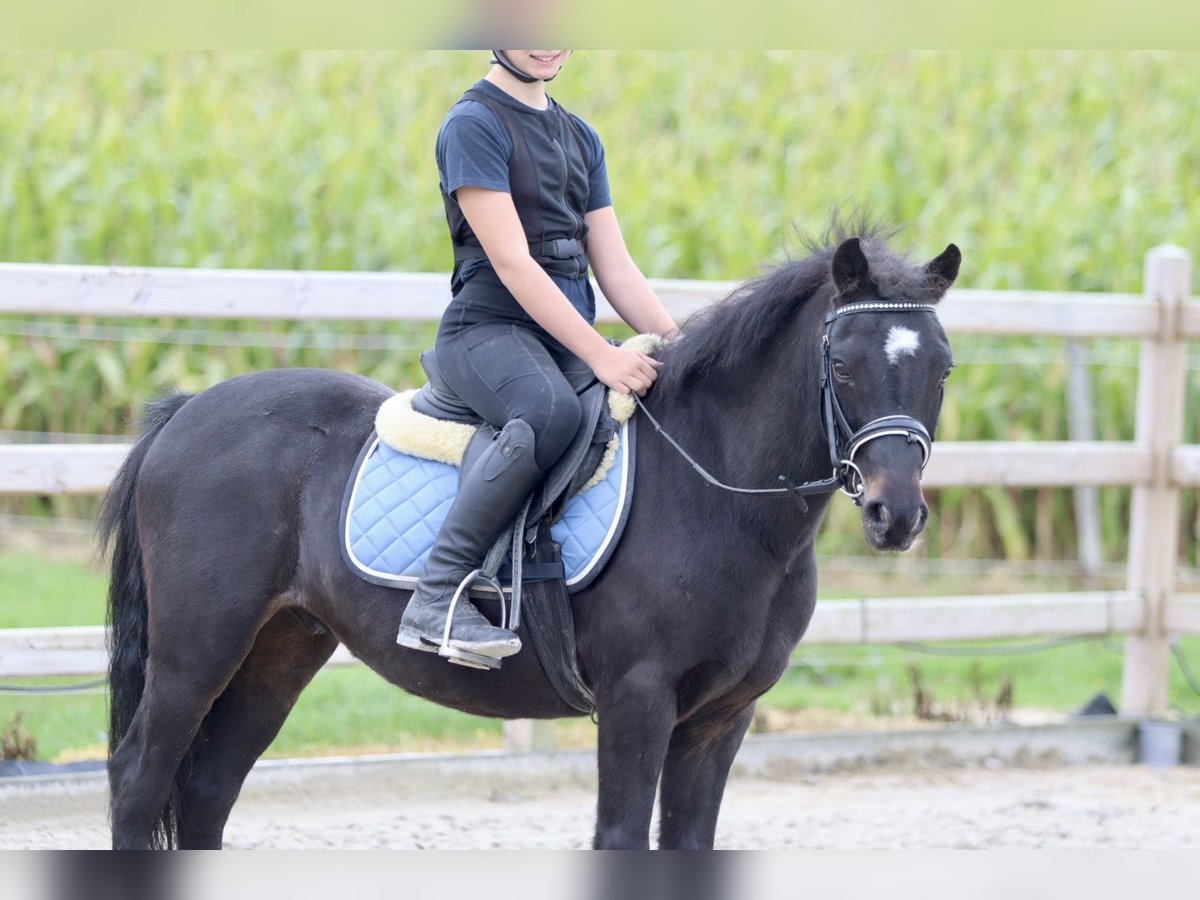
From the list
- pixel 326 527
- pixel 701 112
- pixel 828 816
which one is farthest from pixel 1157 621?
pixel 701 112

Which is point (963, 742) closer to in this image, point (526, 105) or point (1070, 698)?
point (1070, 698)

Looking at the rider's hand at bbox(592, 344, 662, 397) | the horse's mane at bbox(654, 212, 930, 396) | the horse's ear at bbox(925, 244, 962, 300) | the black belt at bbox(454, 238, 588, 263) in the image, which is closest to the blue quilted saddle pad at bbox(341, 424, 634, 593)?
the rider's hand at bbox(592, 344, 662, 397)

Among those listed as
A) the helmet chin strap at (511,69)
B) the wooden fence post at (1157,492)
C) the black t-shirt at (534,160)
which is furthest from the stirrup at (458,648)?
the wooden fence post at (1157,492)

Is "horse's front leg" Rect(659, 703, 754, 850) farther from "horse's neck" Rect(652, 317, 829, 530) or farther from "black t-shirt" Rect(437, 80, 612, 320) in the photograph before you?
"black t-shirt" Rect(437, 80, 612, 320)

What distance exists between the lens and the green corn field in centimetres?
884

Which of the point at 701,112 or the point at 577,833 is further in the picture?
the point at 701,112

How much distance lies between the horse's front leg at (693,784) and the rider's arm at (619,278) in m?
1.05

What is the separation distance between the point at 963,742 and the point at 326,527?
3.37 metres

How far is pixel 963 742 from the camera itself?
5762mm

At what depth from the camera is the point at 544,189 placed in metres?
3.33

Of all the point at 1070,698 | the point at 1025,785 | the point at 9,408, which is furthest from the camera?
the point at 9,408

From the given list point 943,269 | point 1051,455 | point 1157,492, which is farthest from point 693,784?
point 1157,492

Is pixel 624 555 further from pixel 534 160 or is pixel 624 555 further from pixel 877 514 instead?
pixel 534 160

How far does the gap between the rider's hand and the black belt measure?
0.28 m
